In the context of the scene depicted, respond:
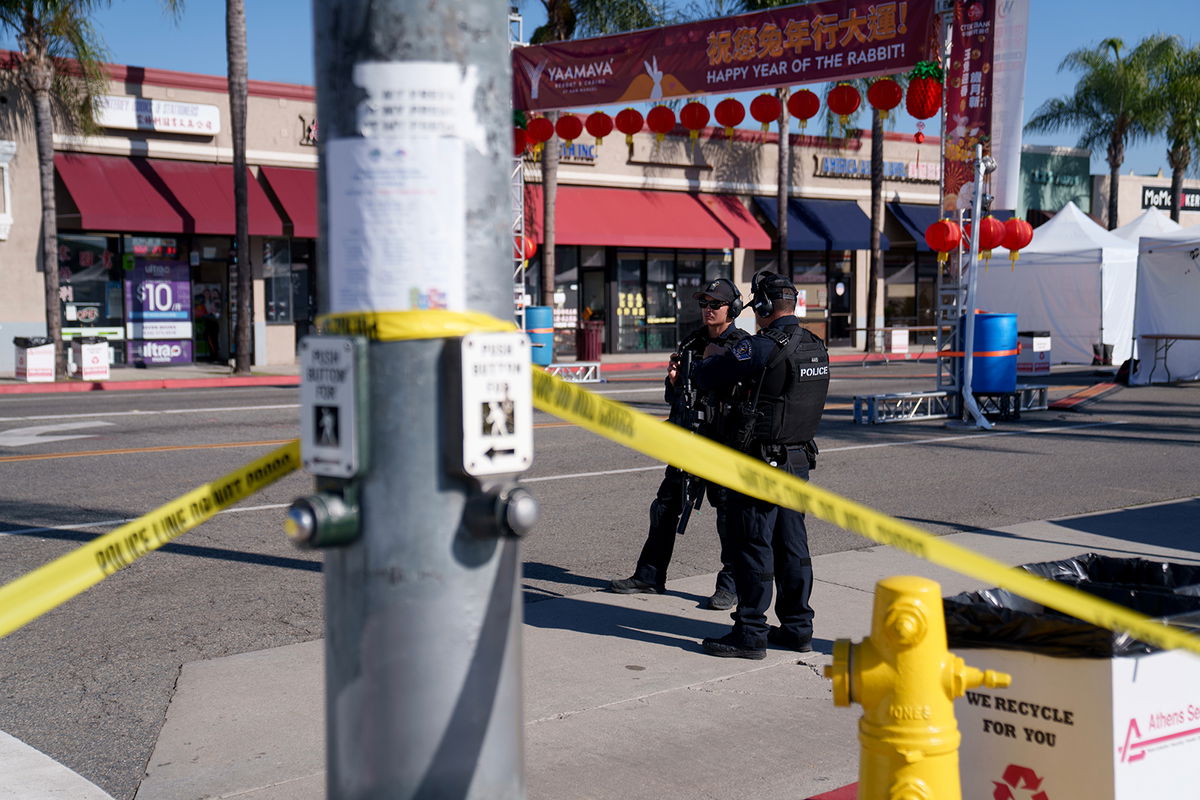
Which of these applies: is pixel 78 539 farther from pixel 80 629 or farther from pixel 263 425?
pixel 263 425

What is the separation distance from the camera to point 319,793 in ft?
13.3

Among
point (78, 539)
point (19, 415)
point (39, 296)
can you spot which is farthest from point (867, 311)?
point (78, 539)

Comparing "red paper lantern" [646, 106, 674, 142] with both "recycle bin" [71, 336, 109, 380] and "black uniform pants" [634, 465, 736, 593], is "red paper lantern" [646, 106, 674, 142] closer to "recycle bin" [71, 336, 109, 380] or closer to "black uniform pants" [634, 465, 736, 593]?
"recycle bin" [71, 336, 109, 380]

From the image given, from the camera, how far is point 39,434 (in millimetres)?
13352

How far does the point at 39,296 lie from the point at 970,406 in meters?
18.6

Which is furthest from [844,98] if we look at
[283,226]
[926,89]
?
[283,226]

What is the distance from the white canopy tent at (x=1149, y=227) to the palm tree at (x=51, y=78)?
2254 cm

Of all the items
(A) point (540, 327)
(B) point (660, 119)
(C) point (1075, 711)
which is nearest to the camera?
(C) point (1075, 711)

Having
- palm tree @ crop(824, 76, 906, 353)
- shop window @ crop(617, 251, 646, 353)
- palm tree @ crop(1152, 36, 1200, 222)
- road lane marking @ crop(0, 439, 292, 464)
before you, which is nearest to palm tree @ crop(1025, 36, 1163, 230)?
palm tree @ crop(1152, 36, 1200, 222)

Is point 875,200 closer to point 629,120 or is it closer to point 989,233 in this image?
point 629,120

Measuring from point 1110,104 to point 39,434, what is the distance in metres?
36.3

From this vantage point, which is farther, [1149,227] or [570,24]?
[570,24]

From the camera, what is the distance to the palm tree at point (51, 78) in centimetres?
2155

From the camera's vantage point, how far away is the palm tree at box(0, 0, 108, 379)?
70.7 ft
